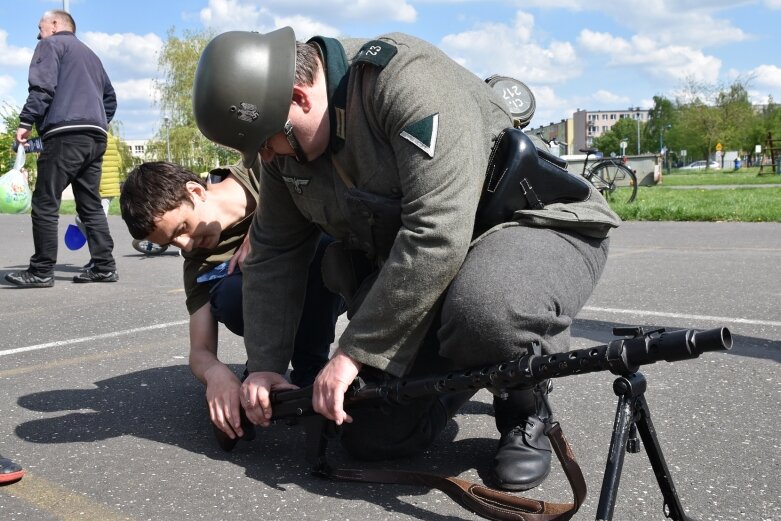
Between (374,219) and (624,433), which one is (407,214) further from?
(624,433)

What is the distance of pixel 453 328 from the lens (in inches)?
94.5

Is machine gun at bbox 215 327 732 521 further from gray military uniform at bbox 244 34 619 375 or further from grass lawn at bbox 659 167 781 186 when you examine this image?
grass lawn at bbox 659 167 781 186

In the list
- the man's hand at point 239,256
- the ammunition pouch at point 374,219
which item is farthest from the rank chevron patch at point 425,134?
the man's hand at point 239,256

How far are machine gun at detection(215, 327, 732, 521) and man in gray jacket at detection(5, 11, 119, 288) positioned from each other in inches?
214

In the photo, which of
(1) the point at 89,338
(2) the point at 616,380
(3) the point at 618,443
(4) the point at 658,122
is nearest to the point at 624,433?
(3) the point at 618,443

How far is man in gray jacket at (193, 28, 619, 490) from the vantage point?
2340 millimetres

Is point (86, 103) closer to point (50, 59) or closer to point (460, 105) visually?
point (50, 59)

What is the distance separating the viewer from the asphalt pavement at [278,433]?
252 centimetres

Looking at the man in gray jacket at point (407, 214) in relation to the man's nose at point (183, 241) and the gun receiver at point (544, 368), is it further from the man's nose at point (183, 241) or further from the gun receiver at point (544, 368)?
the man's nose at point (183, 241)

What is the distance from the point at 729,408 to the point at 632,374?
1596 millimetres

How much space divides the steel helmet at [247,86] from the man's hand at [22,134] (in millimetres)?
5599

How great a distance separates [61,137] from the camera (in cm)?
727

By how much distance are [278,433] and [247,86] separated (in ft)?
4.66

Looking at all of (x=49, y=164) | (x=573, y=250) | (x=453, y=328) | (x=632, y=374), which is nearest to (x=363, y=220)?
(x=453, y=328)
